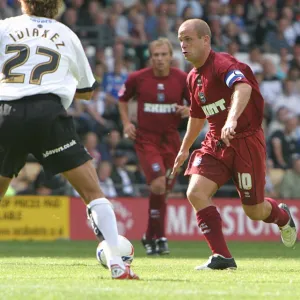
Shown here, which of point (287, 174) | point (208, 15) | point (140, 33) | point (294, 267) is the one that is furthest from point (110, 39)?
point (294, 267)

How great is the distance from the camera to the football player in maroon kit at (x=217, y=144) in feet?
31.1

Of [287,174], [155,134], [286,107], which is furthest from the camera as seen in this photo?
[286,107]

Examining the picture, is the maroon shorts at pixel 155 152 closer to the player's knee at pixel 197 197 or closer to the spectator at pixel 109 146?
the player's knee at pixel 197 197

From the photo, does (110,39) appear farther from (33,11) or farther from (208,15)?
(33,11)

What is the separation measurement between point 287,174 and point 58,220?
4757 mm

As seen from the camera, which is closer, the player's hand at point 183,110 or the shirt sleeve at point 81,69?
the shirt sleeve at point 81,69

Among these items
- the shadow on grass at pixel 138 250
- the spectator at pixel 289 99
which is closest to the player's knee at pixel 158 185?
the shadow on grass at pixel 138 250

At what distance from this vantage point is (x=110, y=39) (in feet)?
69.9

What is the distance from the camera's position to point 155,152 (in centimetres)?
1327

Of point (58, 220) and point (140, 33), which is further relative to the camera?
point (140, 33)

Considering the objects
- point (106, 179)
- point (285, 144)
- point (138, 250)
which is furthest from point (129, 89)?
point (285, 144)

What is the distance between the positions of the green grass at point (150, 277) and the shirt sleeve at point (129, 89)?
223cm

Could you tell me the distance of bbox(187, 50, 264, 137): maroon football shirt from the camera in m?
9.47

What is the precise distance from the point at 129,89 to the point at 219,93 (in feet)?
13.8
